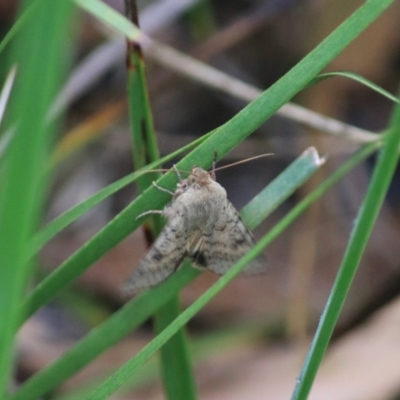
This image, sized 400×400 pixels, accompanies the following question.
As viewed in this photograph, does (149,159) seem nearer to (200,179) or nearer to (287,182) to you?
(287,182)

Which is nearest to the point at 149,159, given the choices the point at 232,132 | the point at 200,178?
the point at 232,132

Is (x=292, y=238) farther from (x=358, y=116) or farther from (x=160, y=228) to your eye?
(x=160, y=228)

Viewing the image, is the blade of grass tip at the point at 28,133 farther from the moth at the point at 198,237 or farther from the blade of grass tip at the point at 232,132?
the moth at the point at 198,237

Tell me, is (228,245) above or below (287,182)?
above

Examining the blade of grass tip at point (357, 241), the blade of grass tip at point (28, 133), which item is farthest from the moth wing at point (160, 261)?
the blade of grass tip at point (28, 133)

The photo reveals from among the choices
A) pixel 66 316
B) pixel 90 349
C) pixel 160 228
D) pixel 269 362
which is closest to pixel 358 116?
pixel 269 362
